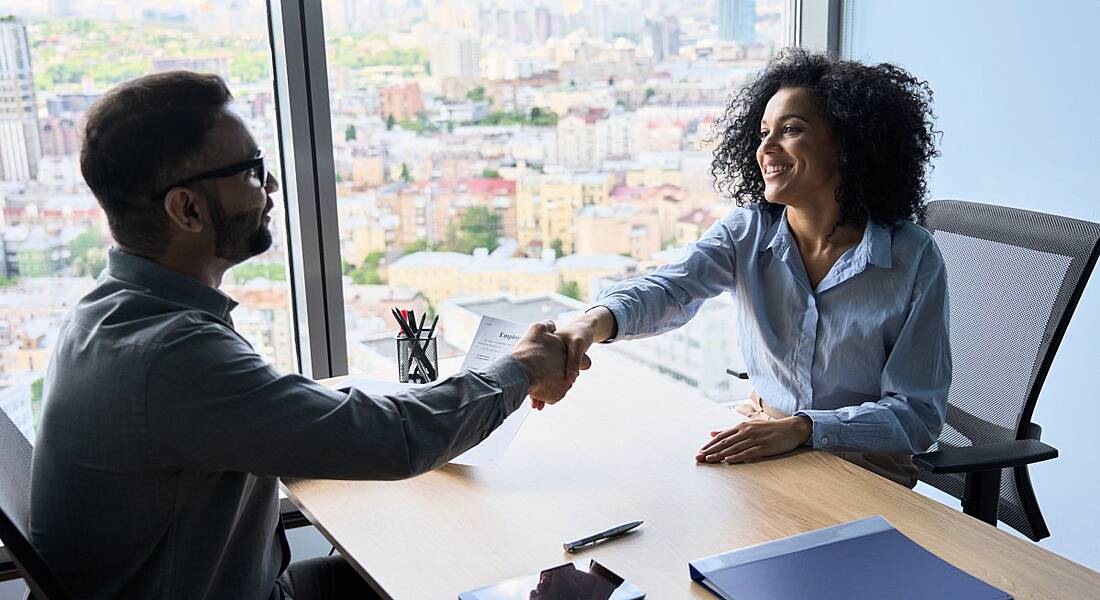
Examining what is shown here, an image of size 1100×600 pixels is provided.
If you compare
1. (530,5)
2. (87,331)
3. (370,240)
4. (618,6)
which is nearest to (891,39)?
(618,6)

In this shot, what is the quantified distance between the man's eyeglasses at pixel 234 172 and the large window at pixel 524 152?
1.22 metres

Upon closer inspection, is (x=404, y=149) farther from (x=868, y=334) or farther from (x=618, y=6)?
(x=868, y=334)

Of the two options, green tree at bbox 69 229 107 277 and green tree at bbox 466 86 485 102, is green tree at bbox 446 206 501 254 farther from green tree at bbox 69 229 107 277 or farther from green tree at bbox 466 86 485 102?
green tree at bbox 69 229 107 277

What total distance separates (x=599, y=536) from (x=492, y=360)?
509 millimetres

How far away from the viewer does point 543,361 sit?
180 centimetres

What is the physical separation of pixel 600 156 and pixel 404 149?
1.94 ft

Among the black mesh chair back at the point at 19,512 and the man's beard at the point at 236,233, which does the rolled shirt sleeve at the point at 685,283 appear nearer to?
the man's beard at the point at 236,233

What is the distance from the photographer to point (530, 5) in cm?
291

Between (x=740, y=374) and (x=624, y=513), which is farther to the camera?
(x=740, y=374)

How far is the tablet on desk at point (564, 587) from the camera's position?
1343mm

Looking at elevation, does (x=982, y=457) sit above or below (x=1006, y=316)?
below

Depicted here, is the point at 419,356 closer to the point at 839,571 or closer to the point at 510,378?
the point at 510,378

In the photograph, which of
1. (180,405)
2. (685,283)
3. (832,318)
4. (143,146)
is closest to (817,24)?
(685,283)

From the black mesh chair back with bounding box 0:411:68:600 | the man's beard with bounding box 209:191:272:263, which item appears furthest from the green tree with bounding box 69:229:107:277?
the man's beard with bounding box 209:191:272:263
